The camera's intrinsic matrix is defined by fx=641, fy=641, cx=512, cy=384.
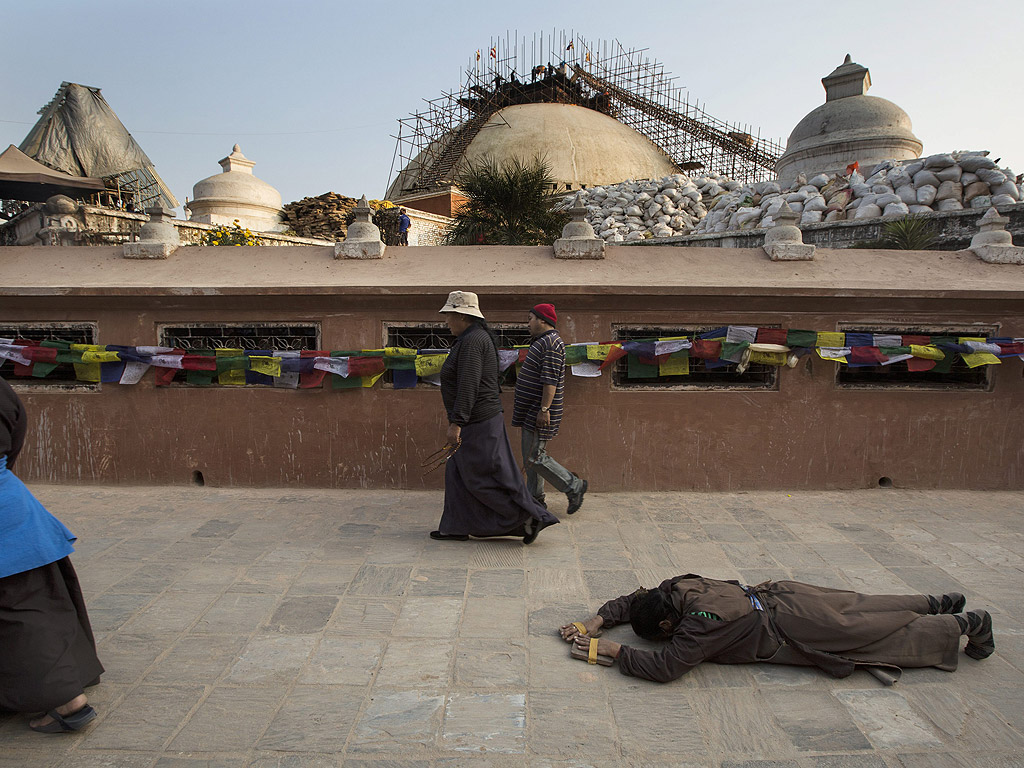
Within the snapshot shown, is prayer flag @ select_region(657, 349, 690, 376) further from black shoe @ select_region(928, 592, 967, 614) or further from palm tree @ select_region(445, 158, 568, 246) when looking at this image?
palm tree @ select_region(445, 158, 568, 246)

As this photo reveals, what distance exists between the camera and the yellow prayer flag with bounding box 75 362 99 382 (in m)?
5.80

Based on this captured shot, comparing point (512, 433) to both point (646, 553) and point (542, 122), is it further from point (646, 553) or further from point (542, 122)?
point (542, 122)

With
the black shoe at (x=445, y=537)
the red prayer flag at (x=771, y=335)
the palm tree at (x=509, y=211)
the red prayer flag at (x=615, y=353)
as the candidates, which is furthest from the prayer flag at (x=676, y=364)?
the palm tree at (x=509, y=211)

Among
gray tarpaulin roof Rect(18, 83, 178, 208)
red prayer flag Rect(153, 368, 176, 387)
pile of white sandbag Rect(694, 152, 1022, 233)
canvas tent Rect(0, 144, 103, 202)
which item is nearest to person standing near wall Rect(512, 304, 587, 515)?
red prayer flag Rect(153, 368, 176, 387)

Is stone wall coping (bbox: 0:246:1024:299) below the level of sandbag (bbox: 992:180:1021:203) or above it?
below

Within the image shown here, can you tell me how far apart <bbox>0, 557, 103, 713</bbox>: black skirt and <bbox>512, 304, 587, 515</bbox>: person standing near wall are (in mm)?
3026

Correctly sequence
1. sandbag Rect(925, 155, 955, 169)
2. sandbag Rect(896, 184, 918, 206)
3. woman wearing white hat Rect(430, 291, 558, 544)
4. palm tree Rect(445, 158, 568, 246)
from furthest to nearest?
1. sandbag Rect(925, 155, 955, 169)
2. sandbag Rect(896, 184, 918, 206)
3. palm tree Rect(445, 158, 568, 246)
4. woman wearing white hat Rect(430, 291, 558, 544)

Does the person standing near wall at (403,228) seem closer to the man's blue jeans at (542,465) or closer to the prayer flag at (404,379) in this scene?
the prayer flag at (404,379)

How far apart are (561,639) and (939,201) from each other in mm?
15632

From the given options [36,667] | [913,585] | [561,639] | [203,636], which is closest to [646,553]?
[561,639]

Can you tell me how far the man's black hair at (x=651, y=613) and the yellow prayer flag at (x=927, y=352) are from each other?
3.85 m

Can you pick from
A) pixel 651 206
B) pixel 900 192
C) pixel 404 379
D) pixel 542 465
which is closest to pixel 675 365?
pixel 542 465

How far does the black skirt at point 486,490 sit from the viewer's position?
4383 millimetres

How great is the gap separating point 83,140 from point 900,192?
29618 mm
